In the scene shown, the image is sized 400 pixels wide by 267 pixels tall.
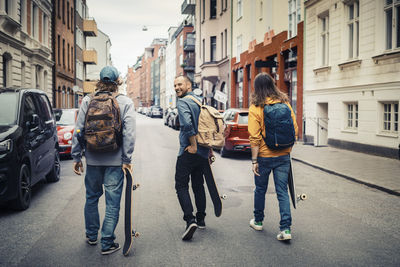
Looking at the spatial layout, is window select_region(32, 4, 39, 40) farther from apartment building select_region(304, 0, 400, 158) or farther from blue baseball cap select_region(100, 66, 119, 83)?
blue baseball cap select_region(100, 66, 119, 83)

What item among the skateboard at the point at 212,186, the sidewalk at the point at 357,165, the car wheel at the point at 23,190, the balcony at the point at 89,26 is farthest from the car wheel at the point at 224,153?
the balcony at the point at 89,26

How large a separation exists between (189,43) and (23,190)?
5321cm

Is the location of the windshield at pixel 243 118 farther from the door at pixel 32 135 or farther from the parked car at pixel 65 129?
the door at pixel 32 135

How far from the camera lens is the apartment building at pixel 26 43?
19.2 meters

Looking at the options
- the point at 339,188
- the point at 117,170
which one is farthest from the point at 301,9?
the point at 117,170

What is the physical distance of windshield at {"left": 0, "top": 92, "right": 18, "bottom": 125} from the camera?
654cm

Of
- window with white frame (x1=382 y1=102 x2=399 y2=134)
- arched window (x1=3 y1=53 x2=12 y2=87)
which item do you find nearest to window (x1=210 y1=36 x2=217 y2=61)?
arched window (x1=3 y1=53 x2=12 y2=87)

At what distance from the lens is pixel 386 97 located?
12438mm

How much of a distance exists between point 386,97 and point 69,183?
911 centimetres

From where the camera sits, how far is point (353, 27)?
14.4 m

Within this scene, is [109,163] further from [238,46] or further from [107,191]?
[238,46]

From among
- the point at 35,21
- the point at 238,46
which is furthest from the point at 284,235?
the point at 238,46

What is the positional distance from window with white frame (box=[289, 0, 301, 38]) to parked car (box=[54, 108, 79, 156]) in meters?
10.7

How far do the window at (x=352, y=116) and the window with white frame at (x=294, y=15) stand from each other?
5545 millimetres
